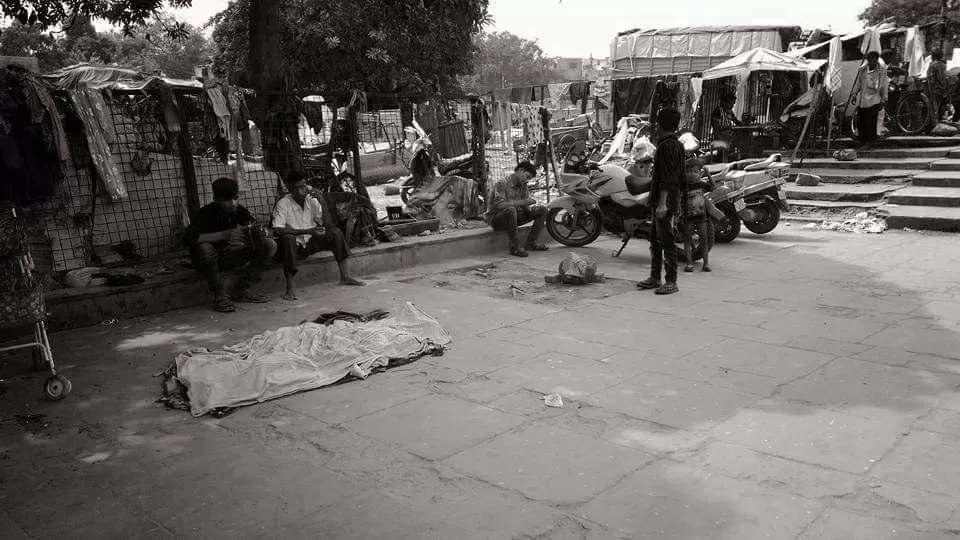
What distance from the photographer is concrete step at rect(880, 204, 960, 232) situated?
10.1 meters

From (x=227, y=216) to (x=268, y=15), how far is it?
3.15 m

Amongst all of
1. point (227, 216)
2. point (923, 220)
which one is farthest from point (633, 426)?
point (923, 220)

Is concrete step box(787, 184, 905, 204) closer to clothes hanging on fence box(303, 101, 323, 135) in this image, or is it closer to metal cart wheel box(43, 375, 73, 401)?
clothes hanging on fence box(303, 101, 323, 135)

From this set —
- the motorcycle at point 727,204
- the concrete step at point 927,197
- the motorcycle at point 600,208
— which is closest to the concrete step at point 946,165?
the concrete step at point 927,197

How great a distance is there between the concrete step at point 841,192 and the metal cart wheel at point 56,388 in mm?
11148

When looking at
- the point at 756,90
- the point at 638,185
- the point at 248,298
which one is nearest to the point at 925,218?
the point at 638,185

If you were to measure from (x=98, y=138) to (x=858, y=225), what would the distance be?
996 centimetres

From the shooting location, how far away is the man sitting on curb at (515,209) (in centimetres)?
940

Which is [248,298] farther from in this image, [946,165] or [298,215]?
[946,165]

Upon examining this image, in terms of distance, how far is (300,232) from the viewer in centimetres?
738

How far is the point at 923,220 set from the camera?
1032 cm

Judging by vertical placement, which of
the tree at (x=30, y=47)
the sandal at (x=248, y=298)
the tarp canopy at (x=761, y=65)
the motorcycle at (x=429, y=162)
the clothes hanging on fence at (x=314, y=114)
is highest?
the tree at (x=30, y=47)

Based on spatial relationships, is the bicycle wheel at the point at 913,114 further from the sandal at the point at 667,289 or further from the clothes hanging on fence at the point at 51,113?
the clothes hanging on fence at the point at 51,113

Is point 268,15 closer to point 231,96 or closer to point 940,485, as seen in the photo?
point 231,96
